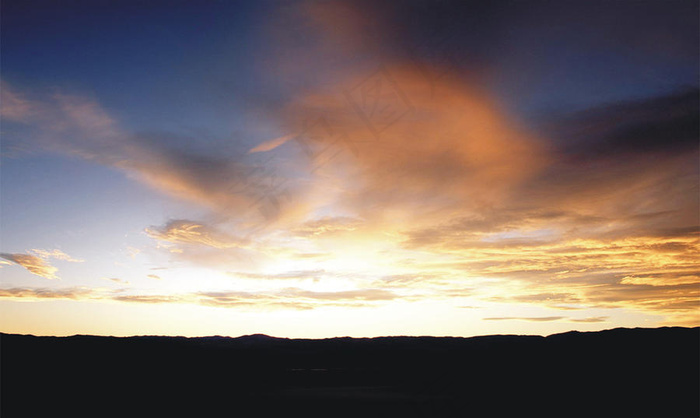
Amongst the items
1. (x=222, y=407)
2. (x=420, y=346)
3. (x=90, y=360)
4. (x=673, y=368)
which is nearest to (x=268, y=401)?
(x=222, y=407)

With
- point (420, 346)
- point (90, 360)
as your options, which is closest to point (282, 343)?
point (420, 346)

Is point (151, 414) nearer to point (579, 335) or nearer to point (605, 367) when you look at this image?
point (605, 367)

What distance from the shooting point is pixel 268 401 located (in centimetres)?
2481

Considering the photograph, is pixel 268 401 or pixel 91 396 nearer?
pixel 268 401

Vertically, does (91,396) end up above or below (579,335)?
below

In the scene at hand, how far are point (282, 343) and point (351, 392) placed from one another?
341 ft

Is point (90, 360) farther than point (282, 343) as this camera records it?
No

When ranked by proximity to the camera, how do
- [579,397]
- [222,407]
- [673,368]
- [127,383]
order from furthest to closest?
[673,368] → [127,383] → [579,397] → [222,407]

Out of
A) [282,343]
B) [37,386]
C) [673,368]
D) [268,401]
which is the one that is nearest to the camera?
[268,401]

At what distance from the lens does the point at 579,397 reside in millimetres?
26438

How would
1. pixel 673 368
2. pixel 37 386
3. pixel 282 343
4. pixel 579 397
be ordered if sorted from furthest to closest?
pixel 282 343, pixel 673 368, pixel 37 386, pixel 579 397

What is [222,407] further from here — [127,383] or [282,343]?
[282,343]

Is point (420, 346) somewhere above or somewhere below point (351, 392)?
above

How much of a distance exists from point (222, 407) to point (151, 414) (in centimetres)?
337
